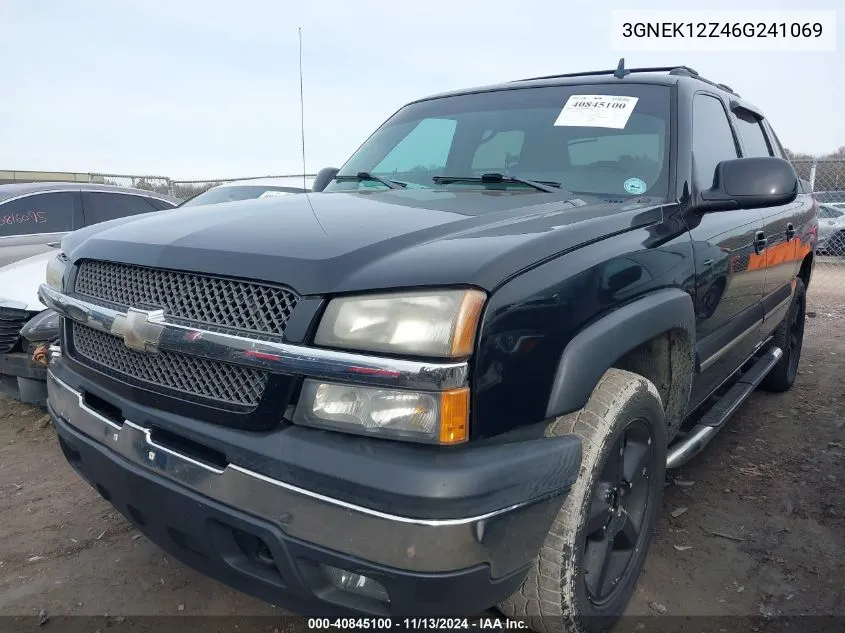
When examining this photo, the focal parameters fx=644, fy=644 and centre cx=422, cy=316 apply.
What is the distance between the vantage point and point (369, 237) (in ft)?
5.47

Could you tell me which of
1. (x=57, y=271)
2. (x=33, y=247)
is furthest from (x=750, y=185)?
(x=33, y=247)

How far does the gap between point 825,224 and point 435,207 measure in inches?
550

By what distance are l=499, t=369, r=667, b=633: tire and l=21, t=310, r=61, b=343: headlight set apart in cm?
300

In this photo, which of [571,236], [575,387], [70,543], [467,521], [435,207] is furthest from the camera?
[70,543]

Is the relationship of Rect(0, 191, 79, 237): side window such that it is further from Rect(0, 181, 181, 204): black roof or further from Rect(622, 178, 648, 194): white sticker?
Rect(622, 178, 648, 194): white sticker

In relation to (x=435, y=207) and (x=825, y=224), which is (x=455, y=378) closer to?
(x=435, y=207)

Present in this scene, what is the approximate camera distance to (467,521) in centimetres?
136

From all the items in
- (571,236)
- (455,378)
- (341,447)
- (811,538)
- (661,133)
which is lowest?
(811,538)

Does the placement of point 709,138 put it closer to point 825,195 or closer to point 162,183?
point 825,195

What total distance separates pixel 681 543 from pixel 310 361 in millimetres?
1995

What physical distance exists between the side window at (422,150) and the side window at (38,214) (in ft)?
15.3

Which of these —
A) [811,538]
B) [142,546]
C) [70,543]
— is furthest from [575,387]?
[70,543]

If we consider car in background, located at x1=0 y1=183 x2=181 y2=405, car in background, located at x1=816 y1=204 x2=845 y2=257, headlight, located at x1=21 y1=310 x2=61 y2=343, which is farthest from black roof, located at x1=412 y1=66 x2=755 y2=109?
car in background, located at x1=816 y1=204 x2=845 y2=257

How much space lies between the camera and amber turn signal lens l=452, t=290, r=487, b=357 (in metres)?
1.40
